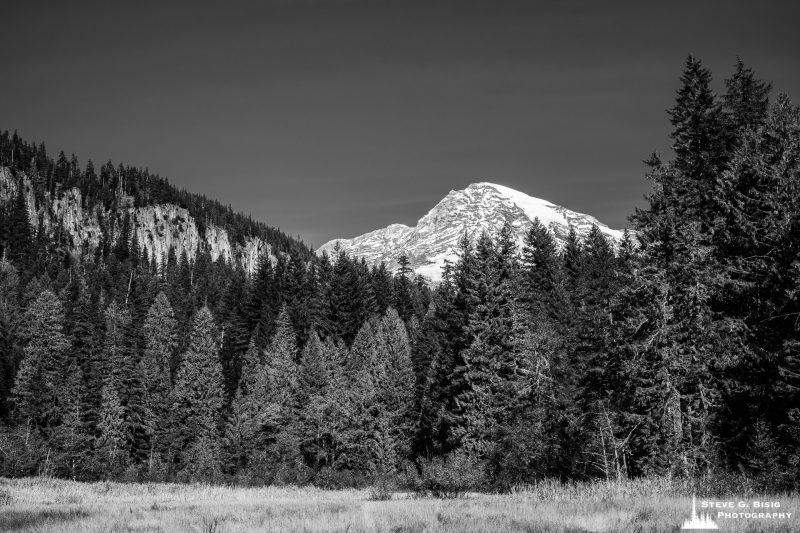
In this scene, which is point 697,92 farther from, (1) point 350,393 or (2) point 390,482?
(1) point 350,393

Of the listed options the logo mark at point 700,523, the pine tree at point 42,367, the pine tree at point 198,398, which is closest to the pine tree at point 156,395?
the pine tree at point 198,398

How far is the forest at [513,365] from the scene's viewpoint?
19.2 m

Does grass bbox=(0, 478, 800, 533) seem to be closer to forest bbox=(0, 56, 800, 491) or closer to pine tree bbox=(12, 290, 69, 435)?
forest bbox=(0, 56, 800, 491)

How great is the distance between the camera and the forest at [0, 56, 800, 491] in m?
19.2

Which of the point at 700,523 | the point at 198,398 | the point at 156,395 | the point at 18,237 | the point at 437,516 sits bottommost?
the point at 198,398

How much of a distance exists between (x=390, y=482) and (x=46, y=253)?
536 ft

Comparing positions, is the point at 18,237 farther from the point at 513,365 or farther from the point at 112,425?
the point at 513,365

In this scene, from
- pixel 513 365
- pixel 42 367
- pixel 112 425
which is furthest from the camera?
pixel 42 367

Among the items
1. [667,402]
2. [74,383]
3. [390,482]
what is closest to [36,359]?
[74,383]

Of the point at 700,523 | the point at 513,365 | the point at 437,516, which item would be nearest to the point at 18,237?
the point at 513,365

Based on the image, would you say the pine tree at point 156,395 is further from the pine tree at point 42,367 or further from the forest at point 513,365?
the pine tree at point 42,367

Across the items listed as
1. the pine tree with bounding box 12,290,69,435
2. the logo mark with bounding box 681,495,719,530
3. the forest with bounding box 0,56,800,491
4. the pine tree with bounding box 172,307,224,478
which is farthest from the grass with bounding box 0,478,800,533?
the pine tree with bounding box 12,290,69,435

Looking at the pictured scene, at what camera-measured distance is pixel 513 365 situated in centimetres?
3228

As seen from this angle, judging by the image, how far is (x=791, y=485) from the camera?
48.1 ft
